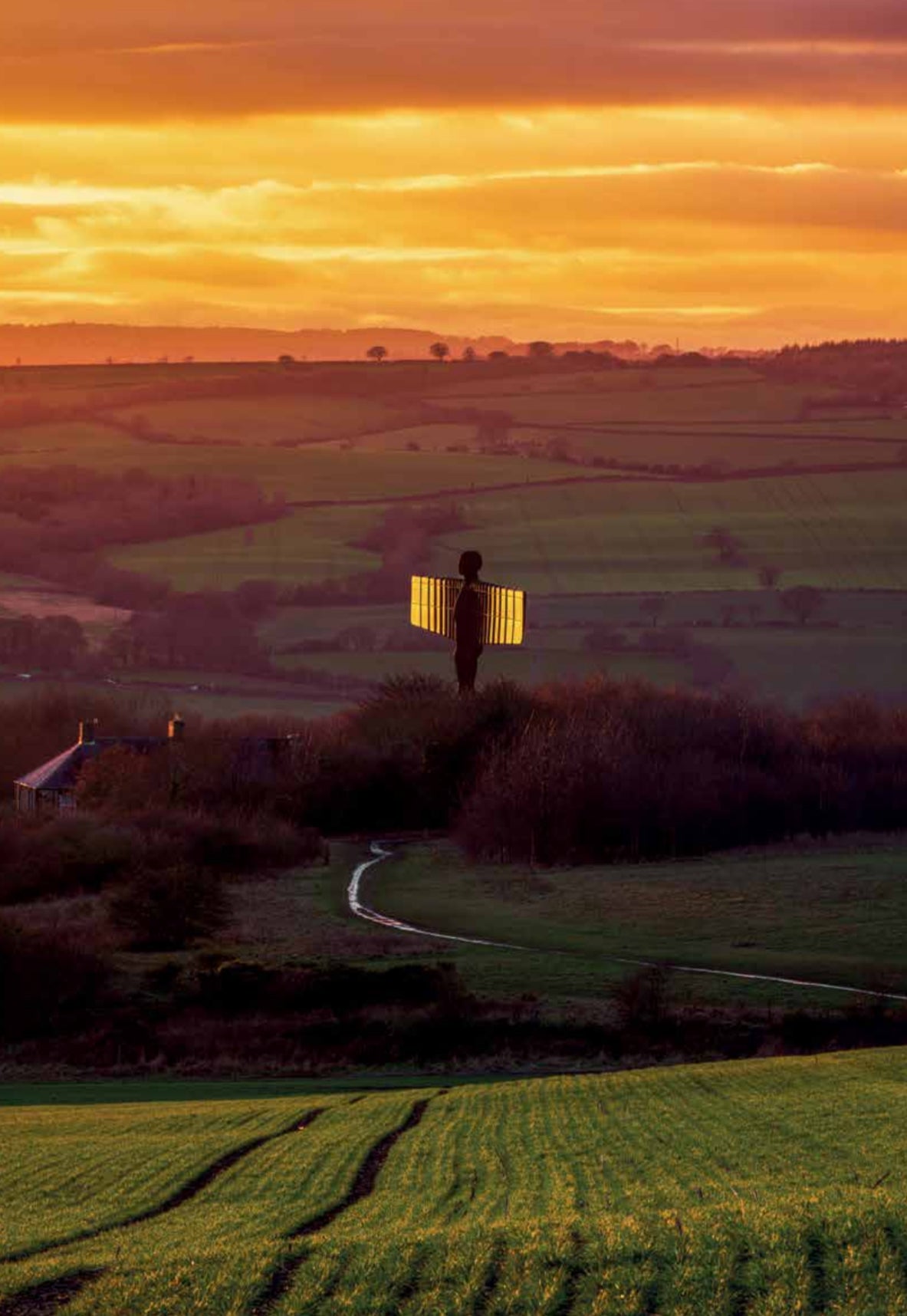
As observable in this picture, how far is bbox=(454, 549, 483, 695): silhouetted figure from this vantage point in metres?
80.1

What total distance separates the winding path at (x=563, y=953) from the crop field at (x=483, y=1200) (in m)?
14.3

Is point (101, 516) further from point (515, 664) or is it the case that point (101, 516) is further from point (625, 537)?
point (515, 664)

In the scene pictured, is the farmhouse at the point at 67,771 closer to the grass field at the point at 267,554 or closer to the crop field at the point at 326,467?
the grass field at the point at 267,554

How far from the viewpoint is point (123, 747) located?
94.9 meters

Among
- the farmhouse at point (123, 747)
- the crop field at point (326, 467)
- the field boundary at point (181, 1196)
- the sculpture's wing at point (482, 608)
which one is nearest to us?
the field boundary at point (181, 1196)

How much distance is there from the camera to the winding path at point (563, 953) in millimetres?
50938

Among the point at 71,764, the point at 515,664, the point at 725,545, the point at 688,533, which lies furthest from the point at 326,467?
the point at 71,764

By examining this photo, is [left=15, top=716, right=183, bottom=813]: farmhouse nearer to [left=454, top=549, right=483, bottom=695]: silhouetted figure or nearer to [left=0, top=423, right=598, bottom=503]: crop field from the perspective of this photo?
[left=454, top=549, right=483, bottom=695]: silhouetted figure

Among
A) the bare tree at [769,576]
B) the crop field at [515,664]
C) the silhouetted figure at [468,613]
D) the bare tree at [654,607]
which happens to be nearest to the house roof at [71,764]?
the silhouetted figure at [468,613]

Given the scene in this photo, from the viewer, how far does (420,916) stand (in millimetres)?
66312

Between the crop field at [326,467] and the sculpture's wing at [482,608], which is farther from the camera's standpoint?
the crop field at [326,467]

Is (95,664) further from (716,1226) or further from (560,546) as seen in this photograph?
(716,1226)

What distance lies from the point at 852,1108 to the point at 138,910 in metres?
36.4

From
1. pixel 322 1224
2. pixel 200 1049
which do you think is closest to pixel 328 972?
pixel 200 1049
